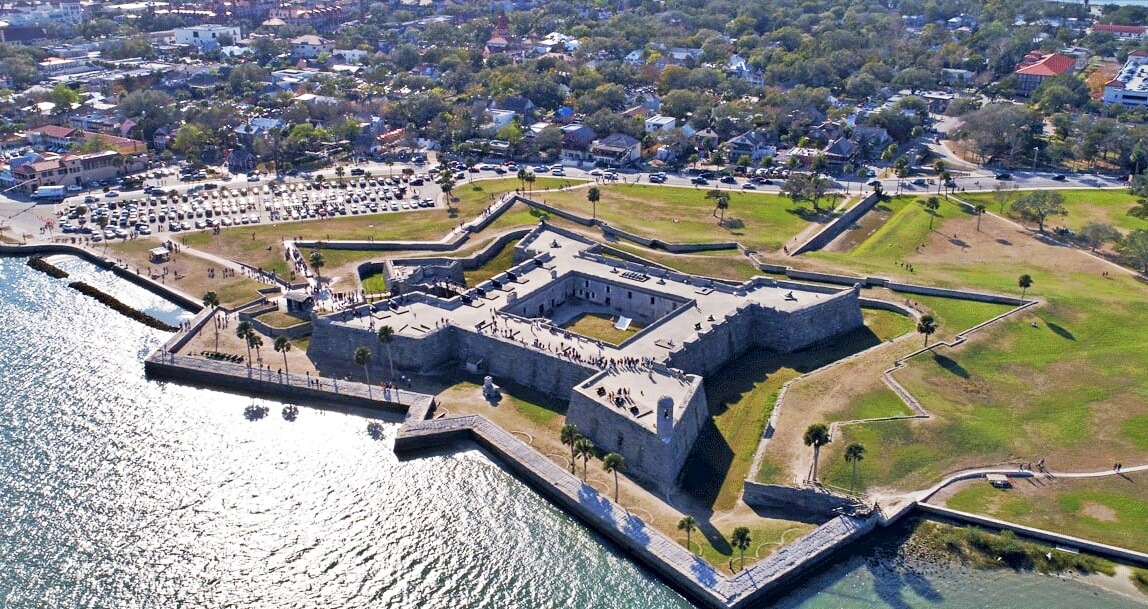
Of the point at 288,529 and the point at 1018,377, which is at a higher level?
the point at 1018,377

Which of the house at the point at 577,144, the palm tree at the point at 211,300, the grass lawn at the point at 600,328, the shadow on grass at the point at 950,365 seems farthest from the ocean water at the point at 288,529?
the house at the point at 577,144

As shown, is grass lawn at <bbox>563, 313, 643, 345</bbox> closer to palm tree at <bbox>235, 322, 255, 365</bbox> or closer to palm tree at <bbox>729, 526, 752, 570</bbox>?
palm tree at <bbox>235, 322, 255, 365</bbox>

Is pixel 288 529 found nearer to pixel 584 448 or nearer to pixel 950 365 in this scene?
pixel 584 448

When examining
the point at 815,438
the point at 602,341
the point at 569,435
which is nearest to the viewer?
the point at 815,438

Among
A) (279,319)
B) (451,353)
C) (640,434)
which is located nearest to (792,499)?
(640,434)

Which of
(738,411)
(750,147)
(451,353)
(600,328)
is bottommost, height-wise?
(738,411)

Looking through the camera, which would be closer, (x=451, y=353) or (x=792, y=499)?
(x=792, y=499)
